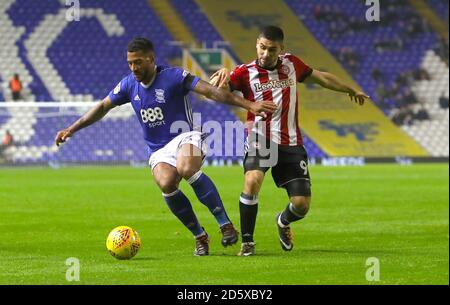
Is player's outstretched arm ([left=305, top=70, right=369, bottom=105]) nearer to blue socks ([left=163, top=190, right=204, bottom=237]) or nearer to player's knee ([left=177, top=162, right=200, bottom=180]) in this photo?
player's knee ([left=177, top=162, right=200, bottom=180])

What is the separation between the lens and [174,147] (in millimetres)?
9547

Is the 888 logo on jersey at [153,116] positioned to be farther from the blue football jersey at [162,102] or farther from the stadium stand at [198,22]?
the stadium stand at [198,22]

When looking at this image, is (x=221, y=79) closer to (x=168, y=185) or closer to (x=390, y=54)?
(x=168, y=185)

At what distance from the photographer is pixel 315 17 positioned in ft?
126

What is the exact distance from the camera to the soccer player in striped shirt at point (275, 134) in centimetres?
964

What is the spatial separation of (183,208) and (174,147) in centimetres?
61

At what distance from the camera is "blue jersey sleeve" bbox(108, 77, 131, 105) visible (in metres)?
9.71

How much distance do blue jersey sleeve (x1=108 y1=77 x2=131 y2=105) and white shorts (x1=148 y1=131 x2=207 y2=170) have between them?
0.65 m

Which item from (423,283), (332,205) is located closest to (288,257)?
(423,283)

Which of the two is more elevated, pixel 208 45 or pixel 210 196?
pixel 208 45

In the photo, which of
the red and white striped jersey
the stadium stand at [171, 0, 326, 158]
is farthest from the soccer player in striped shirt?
the stadium stand at [171, 0, 326, 158]

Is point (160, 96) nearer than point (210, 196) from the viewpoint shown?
Yes

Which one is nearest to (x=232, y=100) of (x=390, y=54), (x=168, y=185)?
(x=168, y=185)

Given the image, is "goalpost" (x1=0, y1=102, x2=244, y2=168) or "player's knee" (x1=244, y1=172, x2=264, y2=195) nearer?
"player's knee" (x1=244, y1=172, x2=264, y2=195)
